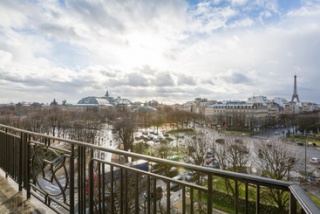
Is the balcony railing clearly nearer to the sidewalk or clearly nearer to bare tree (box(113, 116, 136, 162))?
the sidewalk

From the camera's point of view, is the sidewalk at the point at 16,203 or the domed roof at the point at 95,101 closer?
the sidewalk at the point at 16,203

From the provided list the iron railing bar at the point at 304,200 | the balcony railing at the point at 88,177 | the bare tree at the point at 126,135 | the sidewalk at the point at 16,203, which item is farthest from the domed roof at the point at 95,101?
the iron railing bar at the point at 304,200

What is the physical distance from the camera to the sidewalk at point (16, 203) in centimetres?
310

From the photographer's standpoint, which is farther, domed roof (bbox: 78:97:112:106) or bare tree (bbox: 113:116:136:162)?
domed roof (bbox: 78:97:112:106)

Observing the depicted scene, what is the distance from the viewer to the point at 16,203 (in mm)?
3326

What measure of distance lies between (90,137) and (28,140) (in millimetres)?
26859

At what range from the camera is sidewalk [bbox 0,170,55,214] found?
310 cm

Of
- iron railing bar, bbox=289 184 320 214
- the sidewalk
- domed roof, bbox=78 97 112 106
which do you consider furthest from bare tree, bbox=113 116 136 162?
domed roof, bbox=78 97 112 106

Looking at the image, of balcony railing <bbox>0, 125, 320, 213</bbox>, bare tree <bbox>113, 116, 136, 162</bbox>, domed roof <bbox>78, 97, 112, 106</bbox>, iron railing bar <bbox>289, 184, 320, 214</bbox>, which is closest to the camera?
iron railing bar <bbox>289, 184, 320, 214</bbox>

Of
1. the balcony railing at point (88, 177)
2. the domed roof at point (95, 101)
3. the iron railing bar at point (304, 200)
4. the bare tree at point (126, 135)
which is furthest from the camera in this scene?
the domed roof at point (95, 101)

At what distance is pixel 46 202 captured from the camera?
3.09 meters

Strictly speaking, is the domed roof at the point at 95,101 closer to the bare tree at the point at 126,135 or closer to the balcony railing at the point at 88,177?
the bare tree at the point at 126,135

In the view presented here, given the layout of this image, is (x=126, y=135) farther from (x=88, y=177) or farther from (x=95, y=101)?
(x=95, y=101)

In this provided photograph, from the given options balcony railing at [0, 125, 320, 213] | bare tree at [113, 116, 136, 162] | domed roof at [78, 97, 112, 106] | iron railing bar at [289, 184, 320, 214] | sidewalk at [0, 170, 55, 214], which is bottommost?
bare tree at [113, 116, 136, 162]
